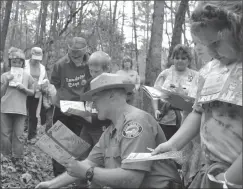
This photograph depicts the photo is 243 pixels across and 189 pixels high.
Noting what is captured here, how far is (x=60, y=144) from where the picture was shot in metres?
2.83

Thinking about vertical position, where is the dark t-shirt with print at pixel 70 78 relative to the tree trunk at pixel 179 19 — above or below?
below

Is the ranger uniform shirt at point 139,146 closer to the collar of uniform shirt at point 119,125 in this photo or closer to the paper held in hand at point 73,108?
the collar of uniform shirt at point 119,125

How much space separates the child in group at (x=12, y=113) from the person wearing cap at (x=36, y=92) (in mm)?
1037

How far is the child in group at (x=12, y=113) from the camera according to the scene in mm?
6612

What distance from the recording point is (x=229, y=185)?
1.69 meters

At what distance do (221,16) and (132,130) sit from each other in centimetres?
117

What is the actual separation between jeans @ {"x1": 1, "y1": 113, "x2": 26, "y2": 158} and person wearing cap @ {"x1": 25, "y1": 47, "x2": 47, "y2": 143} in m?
1.20

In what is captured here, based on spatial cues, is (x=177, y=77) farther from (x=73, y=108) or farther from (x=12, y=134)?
(x=12, y=134)

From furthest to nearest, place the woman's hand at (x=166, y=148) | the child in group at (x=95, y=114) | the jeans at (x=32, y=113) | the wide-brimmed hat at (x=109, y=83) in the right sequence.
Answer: the jeans at (x=32, y=113), the child in group at (x=95, y=114), the wide-brimmed hat at (x=109, y=83), the woman's hand at (x=166, y=148)

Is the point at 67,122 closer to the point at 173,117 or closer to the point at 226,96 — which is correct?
the point at 173,117

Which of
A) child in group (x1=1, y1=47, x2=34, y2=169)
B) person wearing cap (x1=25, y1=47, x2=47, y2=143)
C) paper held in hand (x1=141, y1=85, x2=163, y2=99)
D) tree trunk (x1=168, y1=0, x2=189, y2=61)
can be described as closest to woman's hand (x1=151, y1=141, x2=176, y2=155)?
paper held in hand (x1=141, y1=85, x2=163, y2=99)

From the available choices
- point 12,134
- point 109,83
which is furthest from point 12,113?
point 109,83

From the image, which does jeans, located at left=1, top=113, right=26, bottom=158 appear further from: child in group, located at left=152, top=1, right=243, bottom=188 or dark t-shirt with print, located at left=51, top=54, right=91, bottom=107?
child in group, located at left=152, top=1, right=243, bottom=188

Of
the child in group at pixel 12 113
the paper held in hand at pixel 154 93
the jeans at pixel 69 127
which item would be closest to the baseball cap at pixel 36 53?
the child in group at pixel 12 113
